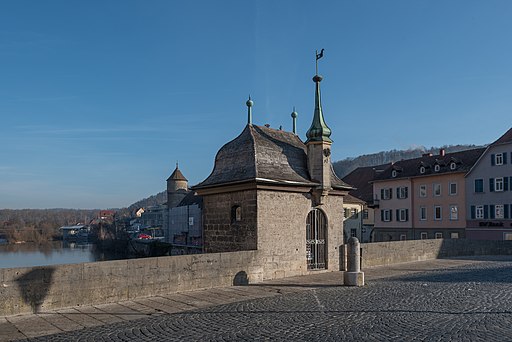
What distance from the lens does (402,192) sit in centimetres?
4875

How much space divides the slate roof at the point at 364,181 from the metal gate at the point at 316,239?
38165 millimetres

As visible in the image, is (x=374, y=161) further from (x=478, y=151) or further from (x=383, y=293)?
(x=383, y=293)

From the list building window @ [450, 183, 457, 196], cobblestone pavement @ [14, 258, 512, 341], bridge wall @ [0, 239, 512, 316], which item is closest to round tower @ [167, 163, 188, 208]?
building window @ [450, 183, 457, 196]

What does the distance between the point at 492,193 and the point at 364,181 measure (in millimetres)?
21349

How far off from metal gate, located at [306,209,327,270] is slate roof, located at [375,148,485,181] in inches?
1252

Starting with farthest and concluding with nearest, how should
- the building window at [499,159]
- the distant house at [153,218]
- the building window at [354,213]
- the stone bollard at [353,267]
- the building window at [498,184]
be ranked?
the distant house at [153,218]
the building window at [354,213]
the building window at [499,159]
the building window at [498,184]
the stone bollard at [353,267]

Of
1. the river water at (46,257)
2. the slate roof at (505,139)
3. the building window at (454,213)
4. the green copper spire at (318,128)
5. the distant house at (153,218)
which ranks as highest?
the slate roof at (505,139)

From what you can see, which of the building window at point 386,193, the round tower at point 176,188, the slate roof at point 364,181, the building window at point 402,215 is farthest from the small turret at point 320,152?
the round tower at point 176,188

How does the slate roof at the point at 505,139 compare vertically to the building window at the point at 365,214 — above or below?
above

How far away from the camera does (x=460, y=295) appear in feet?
38.1

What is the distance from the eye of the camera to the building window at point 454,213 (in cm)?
4373

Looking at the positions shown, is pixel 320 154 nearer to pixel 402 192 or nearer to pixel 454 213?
pixel 454 213

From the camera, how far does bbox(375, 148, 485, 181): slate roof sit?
43750 millimetres

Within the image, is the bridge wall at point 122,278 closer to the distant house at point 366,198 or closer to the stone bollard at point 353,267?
the stone bollard at point 353,267
